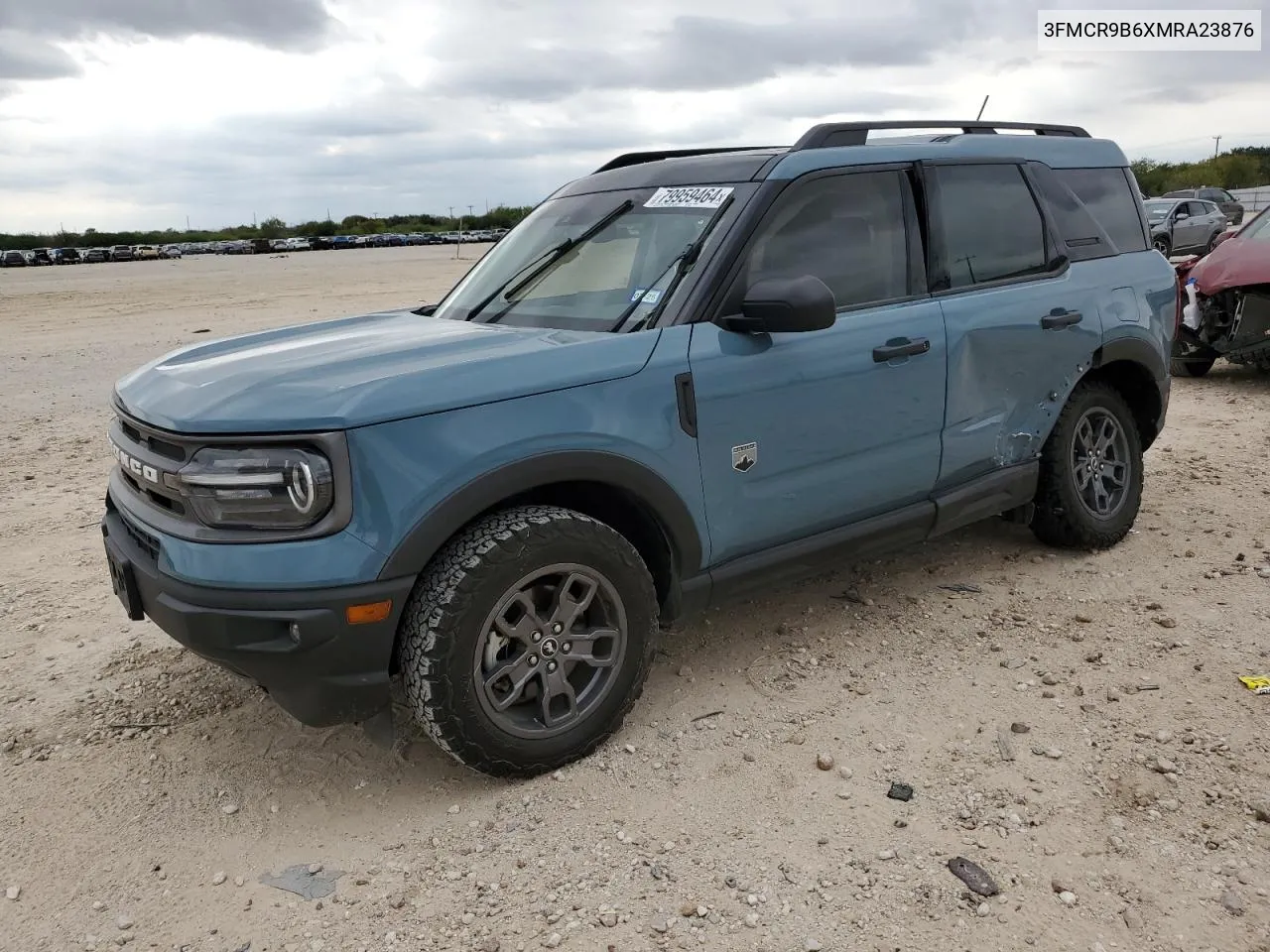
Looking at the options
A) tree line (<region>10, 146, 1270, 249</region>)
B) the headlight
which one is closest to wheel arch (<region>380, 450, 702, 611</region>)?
the headlight

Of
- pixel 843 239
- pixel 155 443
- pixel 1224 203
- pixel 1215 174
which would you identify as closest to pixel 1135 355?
pixel 843 239

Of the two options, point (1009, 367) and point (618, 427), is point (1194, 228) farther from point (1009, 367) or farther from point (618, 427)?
point (618, 427)

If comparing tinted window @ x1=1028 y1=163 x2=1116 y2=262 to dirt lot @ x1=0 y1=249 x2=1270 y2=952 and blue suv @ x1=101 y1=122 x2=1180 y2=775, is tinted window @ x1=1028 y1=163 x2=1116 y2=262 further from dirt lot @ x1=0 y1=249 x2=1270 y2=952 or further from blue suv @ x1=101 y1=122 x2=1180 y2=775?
dirt lot @ x1=0 y1=249 x2=1270 y2=952

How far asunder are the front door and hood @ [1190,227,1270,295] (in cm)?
621

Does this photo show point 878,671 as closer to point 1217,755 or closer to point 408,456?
Result: point 1217,755

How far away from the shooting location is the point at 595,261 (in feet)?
12.2

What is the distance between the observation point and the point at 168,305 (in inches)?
858

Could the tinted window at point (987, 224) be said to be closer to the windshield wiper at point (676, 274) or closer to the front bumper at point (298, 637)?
the windshield wiper at point (676, 274)

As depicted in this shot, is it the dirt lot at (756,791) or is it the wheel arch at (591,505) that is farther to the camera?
the wheel arch at (591,505)

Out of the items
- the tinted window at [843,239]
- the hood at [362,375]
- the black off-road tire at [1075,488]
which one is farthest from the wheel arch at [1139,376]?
the hood at [362,375]

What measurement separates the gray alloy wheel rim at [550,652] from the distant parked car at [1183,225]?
2268 cm

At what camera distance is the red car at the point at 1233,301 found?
8594 mm

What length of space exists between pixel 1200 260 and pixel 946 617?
691cm

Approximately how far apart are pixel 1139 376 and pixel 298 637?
4168 millimetres
